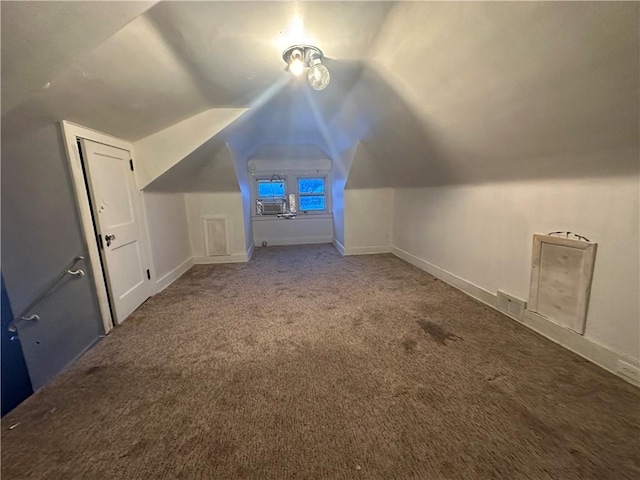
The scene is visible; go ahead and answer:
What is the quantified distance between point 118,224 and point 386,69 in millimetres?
2743

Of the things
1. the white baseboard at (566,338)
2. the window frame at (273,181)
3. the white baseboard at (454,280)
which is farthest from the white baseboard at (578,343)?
the window frame at (273,181)

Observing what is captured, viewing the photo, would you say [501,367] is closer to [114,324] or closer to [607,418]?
[607,418]

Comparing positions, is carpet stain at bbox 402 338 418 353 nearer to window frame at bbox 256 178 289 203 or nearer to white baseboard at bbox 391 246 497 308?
white baseboard at bbox 391 246 497 308

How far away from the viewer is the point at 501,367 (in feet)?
5.55

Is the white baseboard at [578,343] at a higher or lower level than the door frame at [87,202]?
lower

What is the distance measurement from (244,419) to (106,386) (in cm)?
97

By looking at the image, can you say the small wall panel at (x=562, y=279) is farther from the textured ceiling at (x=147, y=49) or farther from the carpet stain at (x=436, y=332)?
the textured ceiling at (x=147, y=49)

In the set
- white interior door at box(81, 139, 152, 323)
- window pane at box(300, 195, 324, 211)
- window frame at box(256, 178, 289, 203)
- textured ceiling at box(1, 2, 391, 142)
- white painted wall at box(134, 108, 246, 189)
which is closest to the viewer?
textured ceiling at box(1, 2, 391, 142)

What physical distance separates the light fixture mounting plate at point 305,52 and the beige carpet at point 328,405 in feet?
6.84

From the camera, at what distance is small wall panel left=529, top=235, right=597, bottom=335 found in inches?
70.2

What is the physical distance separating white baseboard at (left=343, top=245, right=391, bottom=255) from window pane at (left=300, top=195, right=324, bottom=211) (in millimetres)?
1640

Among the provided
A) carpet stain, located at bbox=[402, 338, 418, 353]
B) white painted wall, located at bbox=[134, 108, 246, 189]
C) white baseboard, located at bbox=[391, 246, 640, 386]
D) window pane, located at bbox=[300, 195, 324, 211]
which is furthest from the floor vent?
window pane, located at bbox=[300, 195, 324, 211]

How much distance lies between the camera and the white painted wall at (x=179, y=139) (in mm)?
2787

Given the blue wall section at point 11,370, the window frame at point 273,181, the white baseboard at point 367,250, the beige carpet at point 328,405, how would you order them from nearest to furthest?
the beige carpet at point 328,405 < the blue wall section at point 11,370 < the white baseboard at point 367,250 < the window frame at point 273,181
